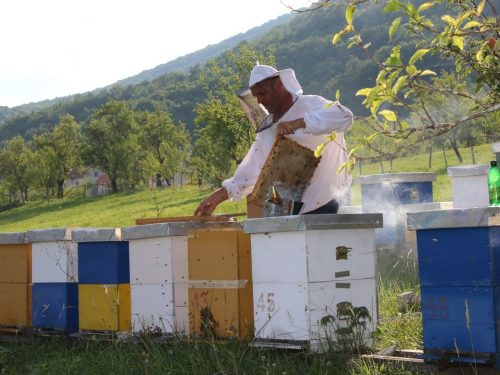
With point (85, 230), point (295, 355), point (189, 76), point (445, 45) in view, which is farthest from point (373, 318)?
point (189, 76)

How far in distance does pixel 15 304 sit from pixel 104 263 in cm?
121

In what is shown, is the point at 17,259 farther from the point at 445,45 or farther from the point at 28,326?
the point at 445,45

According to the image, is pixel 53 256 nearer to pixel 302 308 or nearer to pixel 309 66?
pixel 302 308

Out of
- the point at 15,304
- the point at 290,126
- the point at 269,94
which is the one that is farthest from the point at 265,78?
the point at 15,304

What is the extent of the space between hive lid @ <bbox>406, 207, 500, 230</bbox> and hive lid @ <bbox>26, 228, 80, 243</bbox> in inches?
112

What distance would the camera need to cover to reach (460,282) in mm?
2748

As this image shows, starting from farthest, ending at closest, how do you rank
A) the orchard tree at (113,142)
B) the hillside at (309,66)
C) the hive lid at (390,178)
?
the hillside at (309,66) → the orchard tree at (113,142) → the hive lid at (390,178)

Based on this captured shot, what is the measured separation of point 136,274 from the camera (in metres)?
4.15

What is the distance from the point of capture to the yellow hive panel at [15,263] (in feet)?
16.4

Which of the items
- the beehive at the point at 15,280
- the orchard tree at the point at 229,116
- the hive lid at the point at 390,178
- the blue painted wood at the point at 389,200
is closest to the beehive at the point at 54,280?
the beehive at the point at 15,280

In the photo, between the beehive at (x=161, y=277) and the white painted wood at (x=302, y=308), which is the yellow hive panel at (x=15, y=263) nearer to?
the beehive at (x=161, y=277)

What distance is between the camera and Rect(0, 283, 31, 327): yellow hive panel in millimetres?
4973

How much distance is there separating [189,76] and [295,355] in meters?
138

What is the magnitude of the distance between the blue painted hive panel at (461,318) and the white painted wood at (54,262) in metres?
2.86
